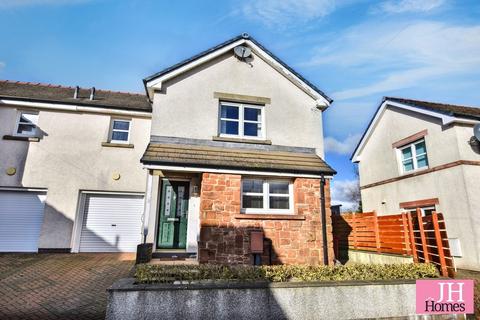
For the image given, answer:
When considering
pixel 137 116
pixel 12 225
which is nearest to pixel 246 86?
pixel 137 116

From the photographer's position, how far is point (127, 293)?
4902 mm

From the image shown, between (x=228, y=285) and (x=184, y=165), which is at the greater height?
(x=184, y=165)

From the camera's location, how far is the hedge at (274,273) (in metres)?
5.52

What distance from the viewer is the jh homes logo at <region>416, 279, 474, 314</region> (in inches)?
230

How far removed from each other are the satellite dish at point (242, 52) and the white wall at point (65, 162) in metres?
5.46

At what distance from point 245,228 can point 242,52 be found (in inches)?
290

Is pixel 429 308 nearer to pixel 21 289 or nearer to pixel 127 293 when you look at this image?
pixel 127 293

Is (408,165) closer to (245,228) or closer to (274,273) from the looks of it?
(245,228)

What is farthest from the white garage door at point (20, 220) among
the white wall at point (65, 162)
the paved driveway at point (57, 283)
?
the paved driveway at point (57, 283)

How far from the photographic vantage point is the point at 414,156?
45.2 ft

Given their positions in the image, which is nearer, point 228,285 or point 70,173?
point 228,285

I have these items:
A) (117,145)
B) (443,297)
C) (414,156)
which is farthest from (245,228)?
(414,156)

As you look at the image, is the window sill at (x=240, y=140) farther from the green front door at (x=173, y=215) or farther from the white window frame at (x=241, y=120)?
the green front door at (x=173, y=215)

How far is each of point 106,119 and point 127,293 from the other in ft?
31.8
